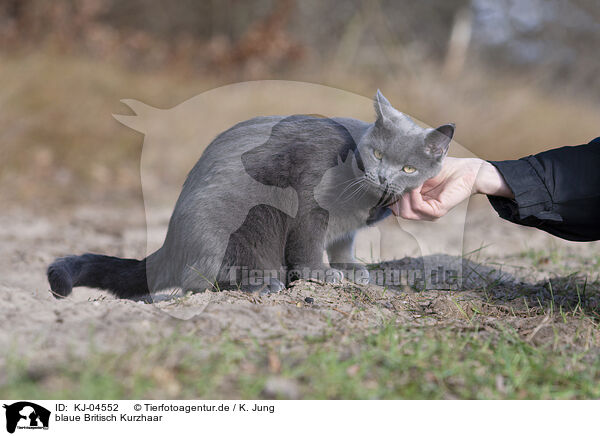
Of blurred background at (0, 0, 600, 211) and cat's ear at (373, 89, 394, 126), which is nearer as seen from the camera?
cat's ear at (373, 89, 394, 126)

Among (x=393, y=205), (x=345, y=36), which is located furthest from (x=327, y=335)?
(x=345, y=36)

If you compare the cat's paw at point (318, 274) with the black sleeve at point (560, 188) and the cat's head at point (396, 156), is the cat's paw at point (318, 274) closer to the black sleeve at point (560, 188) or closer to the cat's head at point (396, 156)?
the cat's head at point (396, 156)

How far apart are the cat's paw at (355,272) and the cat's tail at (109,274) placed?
3.21 ft

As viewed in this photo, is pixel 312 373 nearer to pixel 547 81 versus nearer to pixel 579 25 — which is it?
pixel 547 81

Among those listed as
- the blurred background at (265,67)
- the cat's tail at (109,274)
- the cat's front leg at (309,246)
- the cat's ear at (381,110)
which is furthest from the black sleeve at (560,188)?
the blurred background at (265,67)

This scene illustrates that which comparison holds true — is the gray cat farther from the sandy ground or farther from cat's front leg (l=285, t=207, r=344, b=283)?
the sandy ground

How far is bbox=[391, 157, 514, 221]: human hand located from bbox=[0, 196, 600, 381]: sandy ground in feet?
1.21

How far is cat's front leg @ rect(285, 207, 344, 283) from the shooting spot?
2270mm

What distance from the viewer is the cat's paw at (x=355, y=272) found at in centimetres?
239

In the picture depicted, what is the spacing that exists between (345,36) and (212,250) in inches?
337

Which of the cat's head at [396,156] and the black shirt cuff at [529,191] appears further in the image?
the cat's head at [396,156]

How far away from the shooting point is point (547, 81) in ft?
30.2
